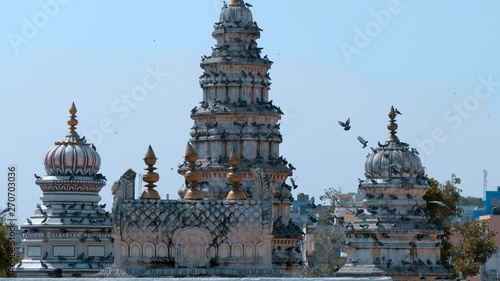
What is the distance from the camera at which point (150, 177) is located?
90688 millimetres

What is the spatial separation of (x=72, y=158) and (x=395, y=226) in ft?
67.6

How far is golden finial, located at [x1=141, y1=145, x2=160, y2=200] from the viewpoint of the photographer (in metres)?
90.1

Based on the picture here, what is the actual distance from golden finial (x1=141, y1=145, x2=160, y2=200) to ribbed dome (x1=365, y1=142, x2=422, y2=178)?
20905mm

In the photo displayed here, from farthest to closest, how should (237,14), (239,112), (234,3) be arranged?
(234,3), (237,14), (239,112)

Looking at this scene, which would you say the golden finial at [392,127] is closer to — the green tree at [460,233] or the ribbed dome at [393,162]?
the ribbed dome at [393,162]

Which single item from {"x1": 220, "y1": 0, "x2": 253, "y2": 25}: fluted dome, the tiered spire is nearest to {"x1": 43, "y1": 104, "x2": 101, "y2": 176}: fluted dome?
the tiered spire

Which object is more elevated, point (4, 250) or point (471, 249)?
point (471, 249)

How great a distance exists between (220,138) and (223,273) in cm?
2849

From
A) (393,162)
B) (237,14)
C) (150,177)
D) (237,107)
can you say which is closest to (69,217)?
(237,107)

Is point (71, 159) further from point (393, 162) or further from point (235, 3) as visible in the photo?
point (393, 162)

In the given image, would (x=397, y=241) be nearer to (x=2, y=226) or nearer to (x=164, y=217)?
(x=164, y=217)

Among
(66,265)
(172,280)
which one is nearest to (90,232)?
(66,265)

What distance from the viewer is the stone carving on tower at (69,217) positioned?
118500 mm

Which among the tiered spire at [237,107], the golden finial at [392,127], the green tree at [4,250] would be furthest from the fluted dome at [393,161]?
the green tree at [4,250]
